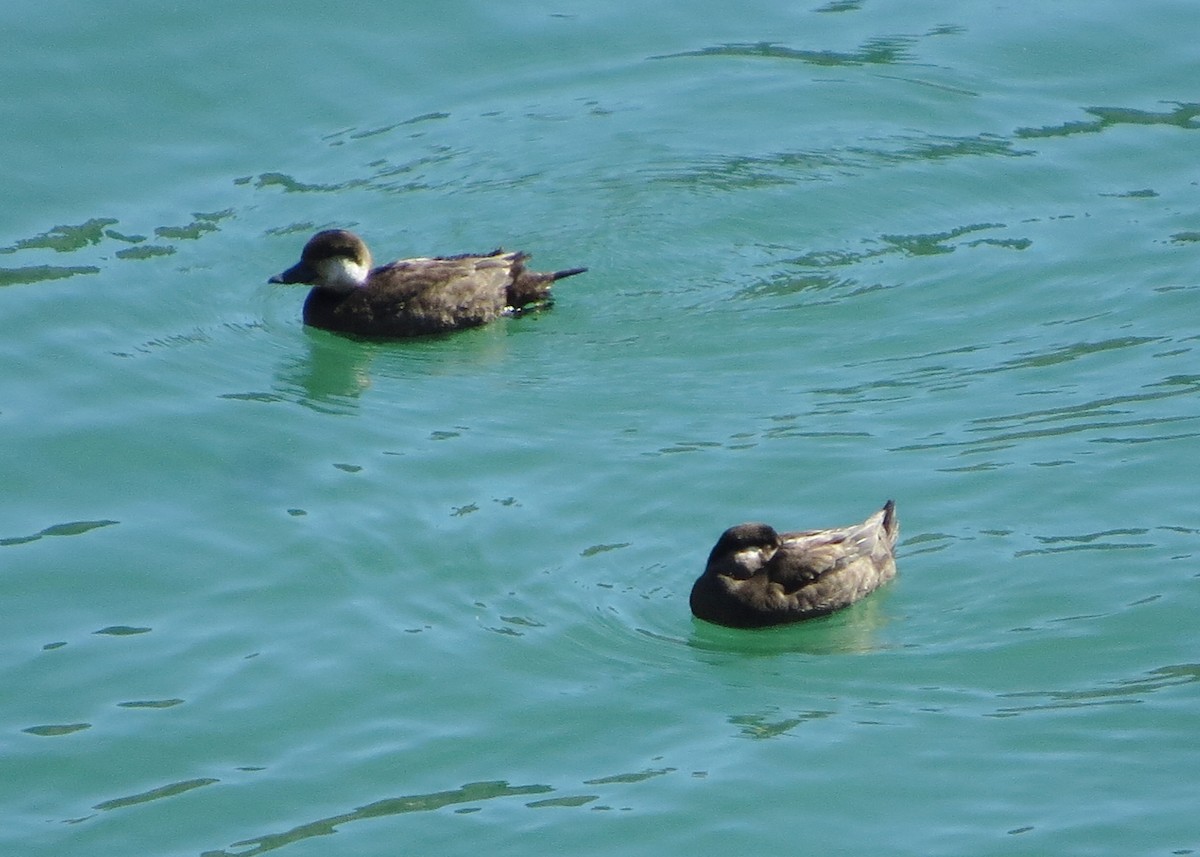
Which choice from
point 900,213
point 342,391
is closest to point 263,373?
point 342,391

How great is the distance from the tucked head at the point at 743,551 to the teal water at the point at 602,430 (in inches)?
14.5

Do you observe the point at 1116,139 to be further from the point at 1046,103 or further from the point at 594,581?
the point at 594,581

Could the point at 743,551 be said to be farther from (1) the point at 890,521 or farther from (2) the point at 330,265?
(2) the point at 330,265

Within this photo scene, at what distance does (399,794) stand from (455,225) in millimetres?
7989

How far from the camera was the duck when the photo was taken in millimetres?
16125

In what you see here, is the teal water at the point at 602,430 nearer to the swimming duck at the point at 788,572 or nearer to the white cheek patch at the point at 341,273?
the swimming duck at the point at 788,572

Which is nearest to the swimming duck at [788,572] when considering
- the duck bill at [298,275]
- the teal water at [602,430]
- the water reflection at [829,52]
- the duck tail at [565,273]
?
the teal water at [602,430]

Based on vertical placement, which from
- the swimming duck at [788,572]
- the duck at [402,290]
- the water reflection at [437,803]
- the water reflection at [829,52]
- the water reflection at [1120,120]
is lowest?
the water reflection at [437,803]

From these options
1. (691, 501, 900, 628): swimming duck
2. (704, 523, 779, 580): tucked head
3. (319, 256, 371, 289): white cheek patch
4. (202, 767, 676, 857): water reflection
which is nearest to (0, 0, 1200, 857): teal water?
(202, 767, 676, 857): water reflection

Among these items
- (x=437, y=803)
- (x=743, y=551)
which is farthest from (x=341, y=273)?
(x=437, y=803)

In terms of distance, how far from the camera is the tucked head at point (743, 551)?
1193 centimetres

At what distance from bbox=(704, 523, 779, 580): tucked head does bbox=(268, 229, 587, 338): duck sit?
15.2 ft

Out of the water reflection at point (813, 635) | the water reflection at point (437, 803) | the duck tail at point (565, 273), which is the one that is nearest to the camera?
the water reflection at point (437, 803)

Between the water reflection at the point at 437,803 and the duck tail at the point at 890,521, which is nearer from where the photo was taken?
the water reflection at the point at 437,803
